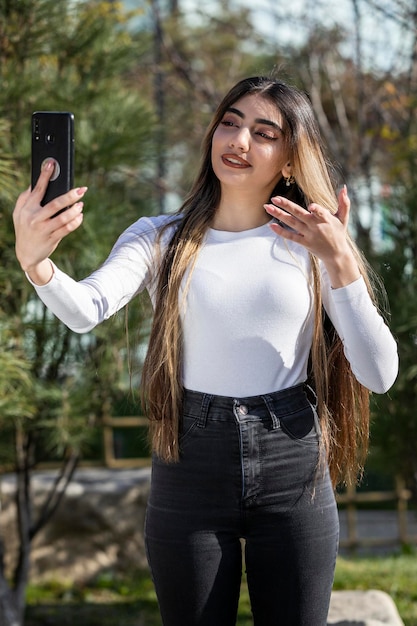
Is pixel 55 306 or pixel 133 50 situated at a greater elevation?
pixel 133 50

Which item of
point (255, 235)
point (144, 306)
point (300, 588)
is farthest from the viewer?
point (144, 306)

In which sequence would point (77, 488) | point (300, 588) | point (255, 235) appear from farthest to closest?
point (77, 488) → point (255, 235) → point (300, 588)

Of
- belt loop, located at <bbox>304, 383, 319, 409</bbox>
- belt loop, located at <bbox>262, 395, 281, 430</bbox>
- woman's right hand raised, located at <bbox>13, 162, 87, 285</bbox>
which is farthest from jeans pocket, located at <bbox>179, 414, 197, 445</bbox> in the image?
woman's right hand raised, located at <bbox>13, 162, 87, 285</bbox>

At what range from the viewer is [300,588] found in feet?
5.85

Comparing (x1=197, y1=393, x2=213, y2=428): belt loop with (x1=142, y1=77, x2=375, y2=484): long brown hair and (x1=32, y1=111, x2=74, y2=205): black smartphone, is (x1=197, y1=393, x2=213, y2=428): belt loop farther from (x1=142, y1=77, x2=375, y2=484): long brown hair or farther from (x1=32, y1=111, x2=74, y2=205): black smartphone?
(x1=32, y1=111, x2=74, y2=205): black smartphone

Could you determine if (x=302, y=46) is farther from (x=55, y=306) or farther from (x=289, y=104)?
(x=55, y=306)

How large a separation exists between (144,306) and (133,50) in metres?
1.95

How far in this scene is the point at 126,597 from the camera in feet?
14.4

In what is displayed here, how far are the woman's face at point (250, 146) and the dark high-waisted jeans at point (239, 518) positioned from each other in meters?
0.47

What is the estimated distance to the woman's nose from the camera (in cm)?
185

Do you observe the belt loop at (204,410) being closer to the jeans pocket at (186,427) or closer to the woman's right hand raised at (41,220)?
the jeans pocket at (186,427)

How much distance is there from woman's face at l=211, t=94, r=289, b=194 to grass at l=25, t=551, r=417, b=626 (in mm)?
2547

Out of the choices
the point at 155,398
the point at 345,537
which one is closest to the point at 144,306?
the point at 155,398

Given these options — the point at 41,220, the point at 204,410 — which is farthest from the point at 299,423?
the point at 41,220
